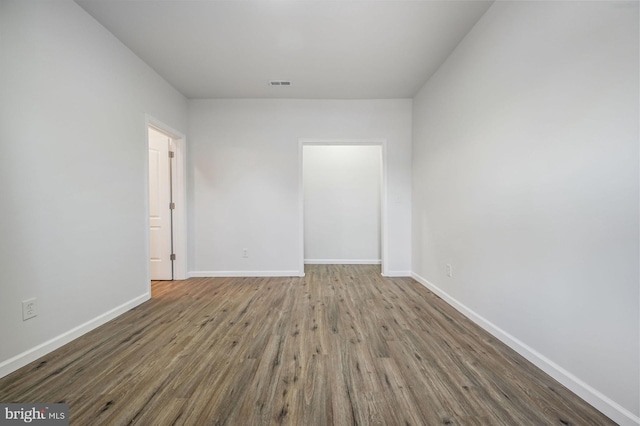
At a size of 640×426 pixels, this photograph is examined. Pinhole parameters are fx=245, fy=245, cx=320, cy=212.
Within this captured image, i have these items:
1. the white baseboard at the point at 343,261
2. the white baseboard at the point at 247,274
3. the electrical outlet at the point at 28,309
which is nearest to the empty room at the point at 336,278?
the electrical outlet at the point at 28,309

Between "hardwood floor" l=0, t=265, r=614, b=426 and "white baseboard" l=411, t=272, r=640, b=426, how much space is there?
4 centimetres

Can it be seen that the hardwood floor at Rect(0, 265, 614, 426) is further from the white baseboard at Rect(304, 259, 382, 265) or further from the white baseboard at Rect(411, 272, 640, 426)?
the white baseboard at Rect(304, 259, 382, 265)

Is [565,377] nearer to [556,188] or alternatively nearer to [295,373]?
[556,188]

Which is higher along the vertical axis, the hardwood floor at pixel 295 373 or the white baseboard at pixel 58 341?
the white baseboard at pixel 58 341

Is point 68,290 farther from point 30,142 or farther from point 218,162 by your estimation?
point 218,162

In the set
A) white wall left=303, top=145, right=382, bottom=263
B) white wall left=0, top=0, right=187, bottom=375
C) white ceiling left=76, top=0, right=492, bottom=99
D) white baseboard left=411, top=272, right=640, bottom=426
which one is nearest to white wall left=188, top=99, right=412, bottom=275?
white ceiling left=76, top=0, right=492, bottom=99

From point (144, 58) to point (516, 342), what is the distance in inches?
175

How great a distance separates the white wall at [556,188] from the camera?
1.17 metres

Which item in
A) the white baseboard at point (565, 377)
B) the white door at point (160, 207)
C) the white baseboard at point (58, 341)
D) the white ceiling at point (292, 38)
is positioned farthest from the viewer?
the white door at point (160, 207)

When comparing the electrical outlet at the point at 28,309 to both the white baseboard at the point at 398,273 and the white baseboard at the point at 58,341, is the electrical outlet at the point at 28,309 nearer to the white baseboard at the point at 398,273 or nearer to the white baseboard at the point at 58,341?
the white baseboard at the point at 58,341

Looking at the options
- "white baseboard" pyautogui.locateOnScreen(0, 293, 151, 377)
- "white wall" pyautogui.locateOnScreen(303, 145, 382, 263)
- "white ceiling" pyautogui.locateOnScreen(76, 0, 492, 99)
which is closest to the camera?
"white baseboard" pyautogui.locateOnScreen(0, 293, 151, 377)

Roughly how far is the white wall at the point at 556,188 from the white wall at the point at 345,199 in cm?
230

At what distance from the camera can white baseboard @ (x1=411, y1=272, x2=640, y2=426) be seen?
117 centimetres

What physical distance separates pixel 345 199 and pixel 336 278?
5.41 feet
